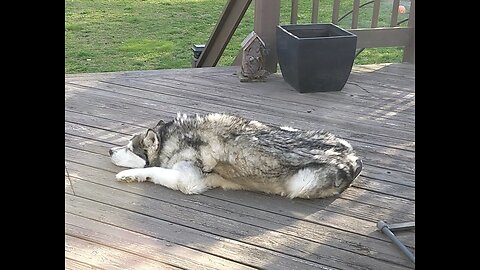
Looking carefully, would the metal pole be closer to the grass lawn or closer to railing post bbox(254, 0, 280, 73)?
railing post bbox(254, 0, 280, 73)

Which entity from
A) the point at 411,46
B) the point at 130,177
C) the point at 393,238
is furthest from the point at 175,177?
the point at 411,46

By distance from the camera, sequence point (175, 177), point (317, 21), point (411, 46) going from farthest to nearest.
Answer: point (411, 46), point (317, 21), point (175, 177)

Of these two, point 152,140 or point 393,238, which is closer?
point 393,238

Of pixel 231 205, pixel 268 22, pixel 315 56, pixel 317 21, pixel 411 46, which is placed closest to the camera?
pixel 231 205

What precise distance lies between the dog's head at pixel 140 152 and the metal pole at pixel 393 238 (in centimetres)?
128

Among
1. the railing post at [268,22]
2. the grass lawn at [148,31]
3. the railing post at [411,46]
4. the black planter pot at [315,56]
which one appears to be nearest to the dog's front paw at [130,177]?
the black planter pot at [315,56]

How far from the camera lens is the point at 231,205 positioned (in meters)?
3.03

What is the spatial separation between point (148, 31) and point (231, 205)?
5.82 meters

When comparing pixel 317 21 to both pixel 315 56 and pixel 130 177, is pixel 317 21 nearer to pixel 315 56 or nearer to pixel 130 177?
pixel 315 56

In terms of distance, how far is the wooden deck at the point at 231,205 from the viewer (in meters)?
2.58

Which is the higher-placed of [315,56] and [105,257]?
[315,56]
